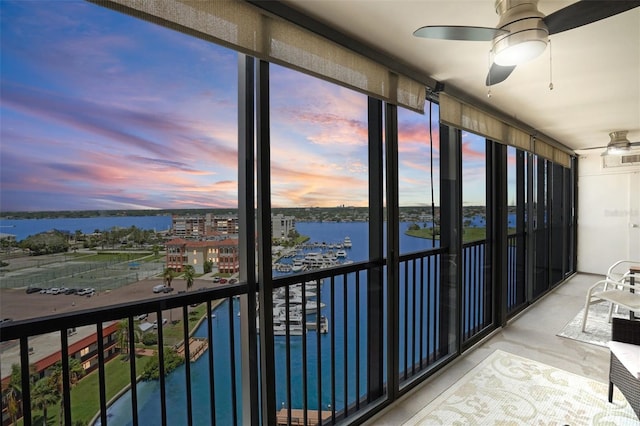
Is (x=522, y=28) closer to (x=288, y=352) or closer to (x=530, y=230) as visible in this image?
(x=288, y=352)

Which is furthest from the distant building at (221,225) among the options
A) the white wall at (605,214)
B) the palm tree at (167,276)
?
the white wall at (605,214)

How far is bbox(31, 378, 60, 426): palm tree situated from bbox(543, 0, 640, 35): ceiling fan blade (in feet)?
8.00

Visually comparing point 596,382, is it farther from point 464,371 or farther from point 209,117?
point 209,117

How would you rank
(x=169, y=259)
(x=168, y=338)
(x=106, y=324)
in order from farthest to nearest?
(x=168, y=338)
(x=169, y=259)
(x=106, y=324)

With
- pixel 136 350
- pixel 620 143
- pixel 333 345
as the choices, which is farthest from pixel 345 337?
pixel 620 143

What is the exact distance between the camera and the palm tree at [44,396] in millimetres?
1058

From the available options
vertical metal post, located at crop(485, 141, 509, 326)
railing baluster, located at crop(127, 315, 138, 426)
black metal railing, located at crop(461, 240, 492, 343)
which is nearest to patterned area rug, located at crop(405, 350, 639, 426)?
black metal railing, located at crop(461, 240, 492, 343)

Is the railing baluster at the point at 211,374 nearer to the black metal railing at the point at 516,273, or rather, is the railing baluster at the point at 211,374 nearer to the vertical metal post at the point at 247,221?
the vertical metal post at the point at 247,221

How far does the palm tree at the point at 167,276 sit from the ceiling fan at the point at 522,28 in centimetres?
149

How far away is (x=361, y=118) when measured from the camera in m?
2.12

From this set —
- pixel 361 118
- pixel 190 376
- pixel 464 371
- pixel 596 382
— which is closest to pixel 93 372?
pixel 190 376

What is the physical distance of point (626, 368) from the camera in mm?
1843

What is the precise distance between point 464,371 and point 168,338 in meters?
2.38

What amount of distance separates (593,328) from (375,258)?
121 inches
